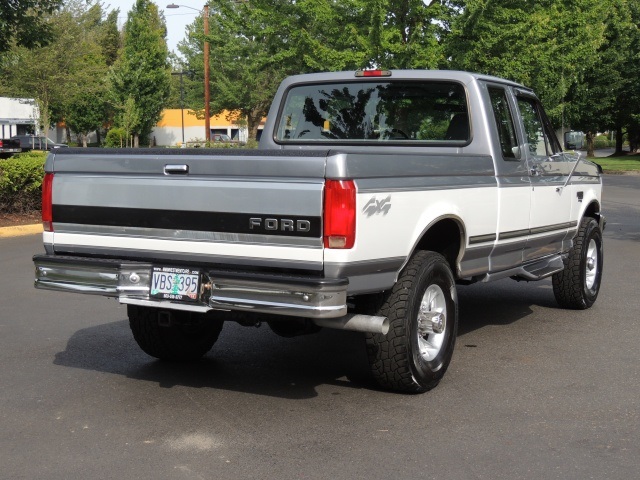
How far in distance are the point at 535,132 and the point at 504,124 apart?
2.84ft

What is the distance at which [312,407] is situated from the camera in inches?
223

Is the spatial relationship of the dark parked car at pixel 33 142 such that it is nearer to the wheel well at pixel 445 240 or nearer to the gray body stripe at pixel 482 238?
the gray body stripe at pixel 482 238

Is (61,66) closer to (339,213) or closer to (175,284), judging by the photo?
(175,284)

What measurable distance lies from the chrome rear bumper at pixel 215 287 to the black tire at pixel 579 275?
4.23m

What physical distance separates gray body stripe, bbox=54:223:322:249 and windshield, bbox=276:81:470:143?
2.12 metres

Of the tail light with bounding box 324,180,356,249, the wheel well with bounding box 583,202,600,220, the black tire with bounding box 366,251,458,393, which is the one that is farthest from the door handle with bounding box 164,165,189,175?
the wheel well with bounding box 583,202,600,220

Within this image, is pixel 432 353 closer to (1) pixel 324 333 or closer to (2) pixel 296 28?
(1) pixel 324 333

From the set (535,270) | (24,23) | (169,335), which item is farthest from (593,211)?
(24,23)

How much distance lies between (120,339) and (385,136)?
265cm

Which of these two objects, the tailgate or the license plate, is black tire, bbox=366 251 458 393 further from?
the license plate

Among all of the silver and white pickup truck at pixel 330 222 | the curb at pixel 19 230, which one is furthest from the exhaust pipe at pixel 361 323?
the curb at pixel 19 230

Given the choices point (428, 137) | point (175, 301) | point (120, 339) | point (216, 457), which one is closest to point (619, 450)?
point (216, 457)

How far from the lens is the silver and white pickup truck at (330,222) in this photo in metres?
5.12

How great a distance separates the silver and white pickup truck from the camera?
16.8ft
